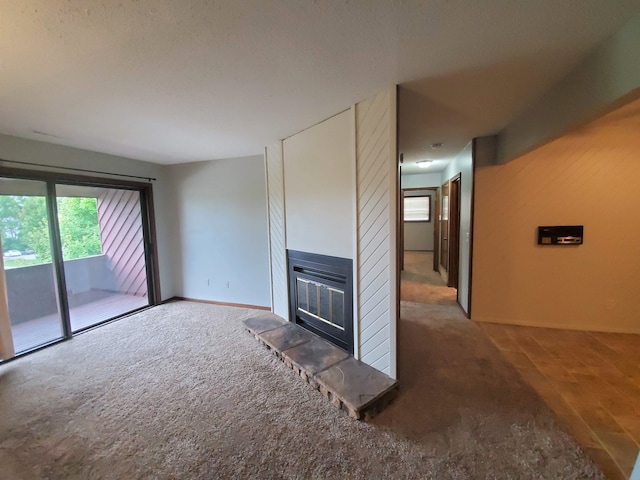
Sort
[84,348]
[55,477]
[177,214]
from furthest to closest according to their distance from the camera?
[177,214], [84,348], [55,477]

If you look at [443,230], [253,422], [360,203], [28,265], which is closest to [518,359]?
[360,203]

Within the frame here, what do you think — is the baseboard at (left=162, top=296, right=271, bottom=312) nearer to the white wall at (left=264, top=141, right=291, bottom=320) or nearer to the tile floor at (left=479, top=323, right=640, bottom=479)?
the white wall at (left=264, top=141, right=291, bottom=320)

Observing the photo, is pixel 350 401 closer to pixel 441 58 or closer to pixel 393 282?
pixel 393 282

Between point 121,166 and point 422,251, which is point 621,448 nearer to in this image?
point 121,166

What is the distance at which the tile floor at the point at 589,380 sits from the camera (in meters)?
1.58

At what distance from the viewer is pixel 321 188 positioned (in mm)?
2705

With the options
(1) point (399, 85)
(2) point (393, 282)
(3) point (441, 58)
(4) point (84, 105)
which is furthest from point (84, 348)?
(3) point (441, 58)

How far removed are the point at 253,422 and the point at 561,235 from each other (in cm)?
374

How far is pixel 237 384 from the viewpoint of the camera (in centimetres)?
226

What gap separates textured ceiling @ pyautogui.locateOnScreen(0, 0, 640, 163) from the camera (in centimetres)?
116

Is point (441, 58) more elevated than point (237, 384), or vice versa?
point (441, 58)

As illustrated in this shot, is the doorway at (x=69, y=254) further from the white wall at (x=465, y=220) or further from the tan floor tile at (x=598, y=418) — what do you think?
the tan floor tile at (x=598, y=418)

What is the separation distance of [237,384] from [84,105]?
258cm

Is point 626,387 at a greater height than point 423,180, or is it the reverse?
point 423,180
